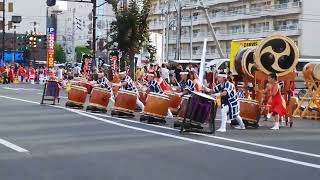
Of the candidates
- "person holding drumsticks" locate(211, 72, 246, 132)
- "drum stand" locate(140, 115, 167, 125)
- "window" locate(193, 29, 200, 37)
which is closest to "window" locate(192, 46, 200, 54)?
"window" locate(193, 29, 200, 37)

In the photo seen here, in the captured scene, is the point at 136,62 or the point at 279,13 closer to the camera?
the point at 136,62

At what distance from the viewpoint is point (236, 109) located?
18.0 metres

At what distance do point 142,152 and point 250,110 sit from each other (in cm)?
716

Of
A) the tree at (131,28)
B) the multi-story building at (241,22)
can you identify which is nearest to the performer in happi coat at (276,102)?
the tree at (131,28)

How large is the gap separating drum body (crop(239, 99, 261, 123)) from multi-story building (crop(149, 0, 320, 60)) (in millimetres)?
47477

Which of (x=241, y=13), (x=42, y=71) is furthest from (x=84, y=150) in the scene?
(x=241, y=13)

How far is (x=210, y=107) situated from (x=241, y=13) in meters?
70.4

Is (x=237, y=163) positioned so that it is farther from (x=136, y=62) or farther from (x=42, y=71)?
(x=42, y=71)

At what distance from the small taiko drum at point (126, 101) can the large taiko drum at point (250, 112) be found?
3831mm

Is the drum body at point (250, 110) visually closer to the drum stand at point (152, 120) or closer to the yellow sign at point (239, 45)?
the drum stand at point (152, 120)

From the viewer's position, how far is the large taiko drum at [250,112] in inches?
735

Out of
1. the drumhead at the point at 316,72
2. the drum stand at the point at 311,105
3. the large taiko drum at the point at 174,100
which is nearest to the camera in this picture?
the large taiko drum at the point at 174,100

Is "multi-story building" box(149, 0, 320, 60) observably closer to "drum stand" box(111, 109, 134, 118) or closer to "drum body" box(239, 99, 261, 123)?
"drum stand" box(111, 109, 134, 118)

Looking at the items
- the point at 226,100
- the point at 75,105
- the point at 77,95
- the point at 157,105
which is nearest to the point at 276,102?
the point at 226,100
